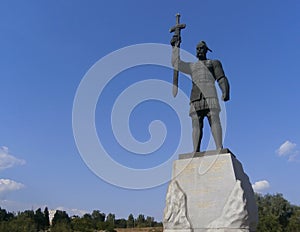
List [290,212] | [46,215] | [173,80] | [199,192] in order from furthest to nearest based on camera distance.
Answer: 1. [46,215]
2. [290,212]
3. [173,80]
4. [199,192]

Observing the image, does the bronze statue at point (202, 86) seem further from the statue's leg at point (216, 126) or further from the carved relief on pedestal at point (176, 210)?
the carved relief on pedestal at point (176, 210)

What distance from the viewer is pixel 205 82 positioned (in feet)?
34.0

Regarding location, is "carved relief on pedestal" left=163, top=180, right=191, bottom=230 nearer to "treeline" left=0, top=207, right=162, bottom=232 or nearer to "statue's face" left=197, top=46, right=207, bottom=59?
"statue's face" left=197, top=46, right=207, bottom=59

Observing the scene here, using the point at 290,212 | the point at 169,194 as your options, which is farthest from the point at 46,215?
the point at 169,194

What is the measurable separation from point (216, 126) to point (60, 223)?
58.3m

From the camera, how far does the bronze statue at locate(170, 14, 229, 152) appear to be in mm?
10148

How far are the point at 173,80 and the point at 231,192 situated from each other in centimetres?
382

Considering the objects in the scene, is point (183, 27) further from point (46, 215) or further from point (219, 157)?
point (46, 215)

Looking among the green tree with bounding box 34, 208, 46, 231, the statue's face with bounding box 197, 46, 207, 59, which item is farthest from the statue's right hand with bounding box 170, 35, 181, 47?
the green tree with bounding box 34, 208, 46, 231

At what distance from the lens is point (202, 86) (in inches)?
408

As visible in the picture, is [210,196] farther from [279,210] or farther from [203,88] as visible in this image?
[279,210]

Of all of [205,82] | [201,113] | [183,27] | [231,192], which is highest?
[183,27]

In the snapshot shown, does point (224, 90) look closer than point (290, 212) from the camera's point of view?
Yes

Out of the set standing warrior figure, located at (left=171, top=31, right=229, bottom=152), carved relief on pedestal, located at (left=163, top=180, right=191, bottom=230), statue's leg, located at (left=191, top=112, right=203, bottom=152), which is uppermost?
standing warrior figure, located at (left=171, top=31, right=229, bottom=152)
